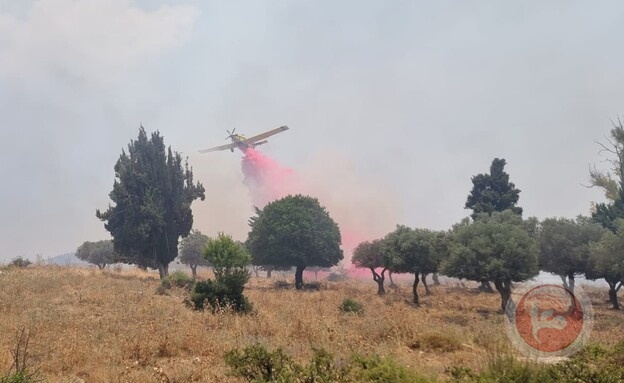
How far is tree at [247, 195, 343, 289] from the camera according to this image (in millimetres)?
43969

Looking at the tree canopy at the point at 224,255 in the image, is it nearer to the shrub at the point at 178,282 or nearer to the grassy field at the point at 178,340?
the grassy field at the point at 178,340

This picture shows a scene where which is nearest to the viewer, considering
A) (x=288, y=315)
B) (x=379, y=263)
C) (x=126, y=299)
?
(x=288, y=315)

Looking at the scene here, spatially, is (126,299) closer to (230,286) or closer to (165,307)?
(165,307)

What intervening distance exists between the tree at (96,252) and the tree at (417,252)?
208 feet

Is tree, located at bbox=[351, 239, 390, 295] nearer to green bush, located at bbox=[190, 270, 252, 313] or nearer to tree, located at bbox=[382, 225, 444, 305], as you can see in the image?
tree, located at bbox=[382, 225, 444, 305]

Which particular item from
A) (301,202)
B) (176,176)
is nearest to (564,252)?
(301,202)

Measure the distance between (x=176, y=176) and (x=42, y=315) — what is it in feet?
100.0

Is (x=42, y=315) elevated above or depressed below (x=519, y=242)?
below

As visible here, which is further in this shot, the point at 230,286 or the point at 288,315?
the point at 230,286

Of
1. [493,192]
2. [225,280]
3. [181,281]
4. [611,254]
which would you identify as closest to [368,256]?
[493,192]

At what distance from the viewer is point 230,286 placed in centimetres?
2067

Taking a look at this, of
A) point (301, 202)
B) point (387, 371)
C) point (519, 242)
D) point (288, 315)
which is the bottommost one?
point (288, 315)

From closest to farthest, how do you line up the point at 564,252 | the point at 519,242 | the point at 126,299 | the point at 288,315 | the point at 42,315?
the point at 42,315 < the point at 288,315 < the point at 126,299 < the point at 519,242 < the point at 564,252

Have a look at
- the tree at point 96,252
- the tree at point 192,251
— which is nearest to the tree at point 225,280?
the tree at point 192,251
